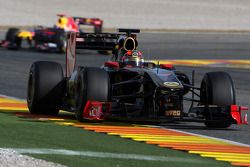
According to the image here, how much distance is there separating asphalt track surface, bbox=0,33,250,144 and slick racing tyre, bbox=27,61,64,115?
181 centimetres

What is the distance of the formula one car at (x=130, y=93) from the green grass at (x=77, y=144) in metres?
0.75

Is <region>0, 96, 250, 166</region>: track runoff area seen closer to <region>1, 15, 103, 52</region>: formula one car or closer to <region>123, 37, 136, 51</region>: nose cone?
<region>123, 37, 136, 51</region>: nose cone

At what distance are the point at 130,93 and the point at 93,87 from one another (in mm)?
1115

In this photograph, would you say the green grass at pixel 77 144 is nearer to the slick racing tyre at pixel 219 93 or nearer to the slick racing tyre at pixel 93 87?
the slick racing tyre at pixel 93 87

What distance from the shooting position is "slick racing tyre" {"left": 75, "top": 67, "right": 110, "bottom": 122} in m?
11.8

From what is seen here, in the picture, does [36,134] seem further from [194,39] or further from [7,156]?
[194,39]

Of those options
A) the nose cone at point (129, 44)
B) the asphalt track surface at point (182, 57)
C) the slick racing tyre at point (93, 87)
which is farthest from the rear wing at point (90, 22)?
the slick racing tyre at point (93, 87)

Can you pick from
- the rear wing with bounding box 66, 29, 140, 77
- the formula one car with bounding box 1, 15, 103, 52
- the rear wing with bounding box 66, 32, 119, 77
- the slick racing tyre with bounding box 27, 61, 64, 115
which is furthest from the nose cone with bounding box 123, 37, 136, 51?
the formula one car with bounding box 1, 15, 103, 52

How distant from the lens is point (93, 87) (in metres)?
11.8

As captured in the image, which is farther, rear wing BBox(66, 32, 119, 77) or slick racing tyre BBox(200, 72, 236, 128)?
rear wing BBox(66, 32, 119, 77)

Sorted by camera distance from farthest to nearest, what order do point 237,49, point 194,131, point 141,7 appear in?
point 141,7, point 237,49, point 194,131

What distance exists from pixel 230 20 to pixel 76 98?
2186 inches

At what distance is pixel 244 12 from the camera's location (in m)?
69.6

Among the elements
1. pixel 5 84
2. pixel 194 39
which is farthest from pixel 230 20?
pixel 5 84
